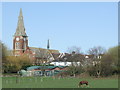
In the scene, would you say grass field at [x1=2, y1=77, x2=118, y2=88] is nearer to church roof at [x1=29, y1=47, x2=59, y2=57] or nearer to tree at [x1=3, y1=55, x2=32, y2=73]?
tree at [x1=3, y1=55, x2=32, y2=73]

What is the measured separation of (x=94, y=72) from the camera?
60250 mm

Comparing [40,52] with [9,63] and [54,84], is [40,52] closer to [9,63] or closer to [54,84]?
[9,63]

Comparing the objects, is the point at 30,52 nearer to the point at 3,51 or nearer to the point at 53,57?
the point at 53,57

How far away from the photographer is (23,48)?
13950 centimetres

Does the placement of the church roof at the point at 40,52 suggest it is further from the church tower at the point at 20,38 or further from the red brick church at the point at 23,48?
the church tower at the point at 20,38

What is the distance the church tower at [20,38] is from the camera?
453 ft

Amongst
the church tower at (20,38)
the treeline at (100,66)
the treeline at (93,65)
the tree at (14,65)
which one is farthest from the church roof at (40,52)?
the treeline at (100,66)

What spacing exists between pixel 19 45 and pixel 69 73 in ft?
251

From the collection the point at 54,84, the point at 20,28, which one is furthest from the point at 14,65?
the point at 20,28

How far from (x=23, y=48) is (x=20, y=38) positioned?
5.92m

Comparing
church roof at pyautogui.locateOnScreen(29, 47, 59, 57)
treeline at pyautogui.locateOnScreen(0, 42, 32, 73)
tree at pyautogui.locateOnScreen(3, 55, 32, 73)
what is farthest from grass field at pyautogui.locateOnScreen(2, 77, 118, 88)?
church roof at pyautogui.locateOnScreen(29, 47, 59, 57)

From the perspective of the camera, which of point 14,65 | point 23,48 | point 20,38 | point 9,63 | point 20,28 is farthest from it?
point 20,38

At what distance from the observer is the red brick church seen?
125419mm

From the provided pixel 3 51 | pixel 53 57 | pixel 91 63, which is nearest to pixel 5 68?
pixel 3 51
